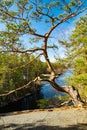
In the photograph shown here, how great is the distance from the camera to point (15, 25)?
25.0 feet

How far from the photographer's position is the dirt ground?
226 inches

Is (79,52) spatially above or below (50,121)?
above

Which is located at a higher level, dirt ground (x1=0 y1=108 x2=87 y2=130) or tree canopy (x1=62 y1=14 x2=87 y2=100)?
tree canopy (x1=62 y1=14 x2=87 y2=100)

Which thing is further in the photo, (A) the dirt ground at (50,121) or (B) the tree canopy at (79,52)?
(B) the tree canopy at (79,52)

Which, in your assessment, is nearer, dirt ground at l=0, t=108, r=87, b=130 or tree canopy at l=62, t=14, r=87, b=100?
dirt ground at l=0, t=108, r=87, b=130

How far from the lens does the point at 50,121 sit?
6293 mm

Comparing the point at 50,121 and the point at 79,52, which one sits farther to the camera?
the point at 79,52

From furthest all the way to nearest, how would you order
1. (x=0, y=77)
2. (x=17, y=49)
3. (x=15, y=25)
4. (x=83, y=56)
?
(x=0, y=77), (x=83, y=56), (x=17, y=49), (x=15, y=25)

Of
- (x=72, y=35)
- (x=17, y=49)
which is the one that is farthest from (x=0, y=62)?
(x=72, y=35)

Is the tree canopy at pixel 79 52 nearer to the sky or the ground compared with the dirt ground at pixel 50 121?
nearer to the sky

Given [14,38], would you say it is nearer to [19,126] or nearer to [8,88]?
[19,126]

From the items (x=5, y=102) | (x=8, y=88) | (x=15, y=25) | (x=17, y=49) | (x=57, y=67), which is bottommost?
(x=5, y=102)

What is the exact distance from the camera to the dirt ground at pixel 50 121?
575 centimetres

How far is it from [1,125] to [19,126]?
24.6 inches
